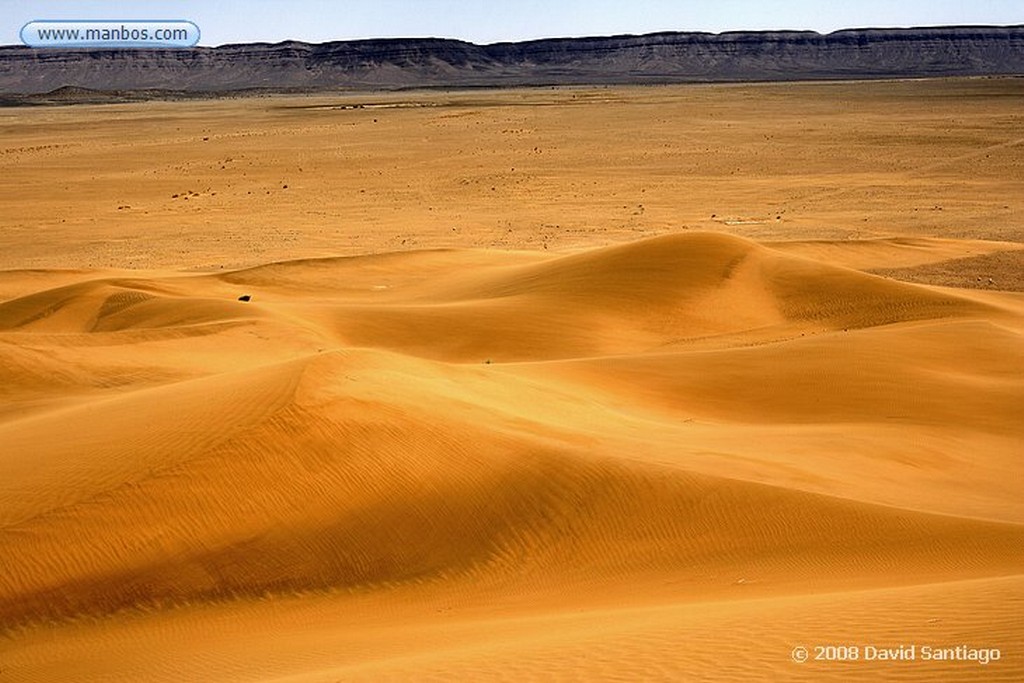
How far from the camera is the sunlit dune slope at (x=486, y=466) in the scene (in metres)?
7.28

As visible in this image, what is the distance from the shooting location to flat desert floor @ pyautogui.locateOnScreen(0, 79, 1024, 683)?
5758mm

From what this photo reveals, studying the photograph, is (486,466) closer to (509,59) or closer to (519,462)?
(519,462)

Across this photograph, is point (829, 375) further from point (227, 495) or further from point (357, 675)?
point (357, 675)

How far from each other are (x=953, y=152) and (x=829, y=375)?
1172 inches

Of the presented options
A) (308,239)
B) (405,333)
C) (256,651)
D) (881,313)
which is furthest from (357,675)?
(308,239)

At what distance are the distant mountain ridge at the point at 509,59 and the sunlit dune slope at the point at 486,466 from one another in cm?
15664

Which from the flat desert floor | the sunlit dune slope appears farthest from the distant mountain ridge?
the sunlit dune slope

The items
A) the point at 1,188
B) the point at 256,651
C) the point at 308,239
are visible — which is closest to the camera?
the point at 256,651

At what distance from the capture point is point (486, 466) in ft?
27.2

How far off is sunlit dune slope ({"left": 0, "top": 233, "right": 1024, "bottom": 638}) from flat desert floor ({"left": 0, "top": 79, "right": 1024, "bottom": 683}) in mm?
29

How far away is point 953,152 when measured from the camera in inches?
1540

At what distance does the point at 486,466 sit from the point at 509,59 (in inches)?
7389

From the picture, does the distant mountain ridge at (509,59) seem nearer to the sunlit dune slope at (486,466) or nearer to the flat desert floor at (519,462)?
the flat desert floor at (519,462)

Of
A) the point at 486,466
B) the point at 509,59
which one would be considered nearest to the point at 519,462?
the point at 486,466
